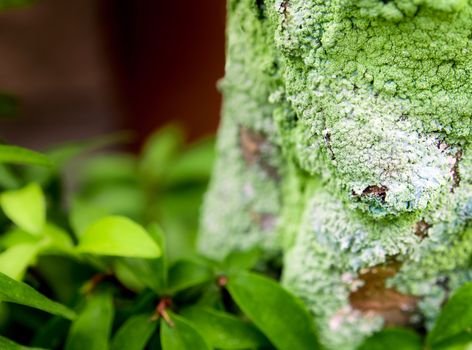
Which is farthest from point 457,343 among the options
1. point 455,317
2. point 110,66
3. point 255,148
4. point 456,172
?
point 110,66

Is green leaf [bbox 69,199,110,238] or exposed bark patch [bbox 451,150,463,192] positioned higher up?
exposed bark patch [bbox 451,150,463,192]

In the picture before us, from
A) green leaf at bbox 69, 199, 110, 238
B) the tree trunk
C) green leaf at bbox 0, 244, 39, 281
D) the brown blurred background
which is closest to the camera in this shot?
the tree trunk

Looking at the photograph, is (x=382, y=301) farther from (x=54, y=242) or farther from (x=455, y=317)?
(x=54, y=242)

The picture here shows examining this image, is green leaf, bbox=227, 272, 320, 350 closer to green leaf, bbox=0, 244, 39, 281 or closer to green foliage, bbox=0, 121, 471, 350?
green foliage, bbox=0, 121, 471, 350

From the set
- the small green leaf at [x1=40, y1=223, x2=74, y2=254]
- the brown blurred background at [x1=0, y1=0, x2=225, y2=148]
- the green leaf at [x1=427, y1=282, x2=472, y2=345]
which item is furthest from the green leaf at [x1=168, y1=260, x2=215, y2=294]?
the brown blurred background at [x1=0, y1=0, x2=225, y2=148]

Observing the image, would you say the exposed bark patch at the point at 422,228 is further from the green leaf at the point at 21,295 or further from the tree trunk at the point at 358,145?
the green leaf at the point at 21,295

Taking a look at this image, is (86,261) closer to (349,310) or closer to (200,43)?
(349,310)

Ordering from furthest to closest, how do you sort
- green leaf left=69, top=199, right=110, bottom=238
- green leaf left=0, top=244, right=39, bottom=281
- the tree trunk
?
green leaf left=69, top=199, right=110, bottom=238 < green leaf left=0, top=244, right=39, bottom=281 < the tree trunk

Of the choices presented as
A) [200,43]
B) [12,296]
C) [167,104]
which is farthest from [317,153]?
[167,104]
